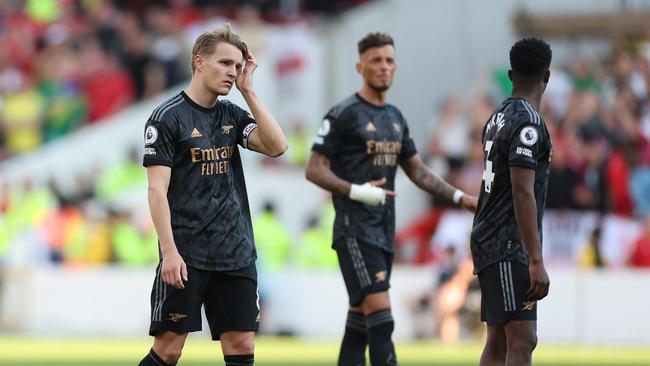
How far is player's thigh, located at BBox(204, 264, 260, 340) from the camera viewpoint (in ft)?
28.7

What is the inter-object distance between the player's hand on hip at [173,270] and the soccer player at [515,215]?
183cm

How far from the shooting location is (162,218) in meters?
8.42

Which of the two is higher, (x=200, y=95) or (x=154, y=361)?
(x=200, y=95)

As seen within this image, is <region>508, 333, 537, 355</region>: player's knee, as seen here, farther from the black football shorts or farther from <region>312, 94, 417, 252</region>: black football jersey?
<region>312, 94, 417, 252</region>: black football jersey

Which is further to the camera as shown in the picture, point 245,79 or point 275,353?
point 275,353

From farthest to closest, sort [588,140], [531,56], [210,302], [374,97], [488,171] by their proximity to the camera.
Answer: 1. [588,140]
2. [374,97]
3. [210,302]
4. [488,171]
5. [531,56]

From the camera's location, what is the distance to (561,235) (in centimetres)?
2003

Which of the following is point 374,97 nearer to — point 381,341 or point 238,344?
point 381,341

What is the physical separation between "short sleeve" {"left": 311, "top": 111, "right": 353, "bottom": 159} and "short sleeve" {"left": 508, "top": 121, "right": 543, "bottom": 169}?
2.80 meters

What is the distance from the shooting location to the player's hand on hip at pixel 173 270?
834 centimetres

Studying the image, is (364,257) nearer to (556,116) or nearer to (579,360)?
(579,360)

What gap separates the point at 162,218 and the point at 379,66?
3.17 metres

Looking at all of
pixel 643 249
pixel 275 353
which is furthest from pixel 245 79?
pixel 643 249

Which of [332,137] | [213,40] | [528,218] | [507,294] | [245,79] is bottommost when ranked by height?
[507,294]
